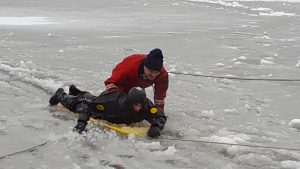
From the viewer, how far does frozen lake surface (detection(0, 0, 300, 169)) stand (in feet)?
14.7

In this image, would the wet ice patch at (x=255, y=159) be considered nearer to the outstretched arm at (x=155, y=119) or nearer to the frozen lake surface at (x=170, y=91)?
the frozen lake surface at (x=170, y=91)

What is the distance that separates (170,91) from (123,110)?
2239 millimetres

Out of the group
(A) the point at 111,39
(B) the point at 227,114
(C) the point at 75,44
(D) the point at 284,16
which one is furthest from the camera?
(D) the point at 284,16

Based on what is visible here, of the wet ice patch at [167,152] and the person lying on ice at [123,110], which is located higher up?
the person lying on ice at [123,110]

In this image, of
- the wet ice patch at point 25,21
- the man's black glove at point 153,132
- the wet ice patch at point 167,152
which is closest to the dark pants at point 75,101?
the man's black glove at point 153,132

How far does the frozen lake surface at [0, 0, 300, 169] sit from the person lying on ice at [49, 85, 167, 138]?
0.53 ft

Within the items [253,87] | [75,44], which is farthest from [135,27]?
[253,87]

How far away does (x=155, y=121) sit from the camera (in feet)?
16.8

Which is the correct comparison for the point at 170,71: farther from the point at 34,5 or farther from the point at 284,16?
the point at 34,5

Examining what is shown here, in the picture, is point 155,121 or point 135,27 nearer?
point 155,121

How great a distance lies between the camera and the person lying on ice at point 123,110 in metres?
4.96

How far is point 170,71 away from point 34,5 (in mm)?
15768

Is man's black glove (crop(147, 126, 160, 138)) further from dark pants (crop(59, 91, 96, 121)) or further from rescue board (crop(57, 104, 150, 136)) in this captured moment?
dark pants (crop(59, 91, 96, 121))

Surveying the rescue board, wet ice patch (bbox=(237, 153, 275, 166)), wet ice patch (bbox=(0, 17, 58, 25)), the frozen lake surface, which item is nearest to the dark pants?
the frozen lake surface
